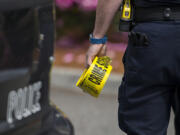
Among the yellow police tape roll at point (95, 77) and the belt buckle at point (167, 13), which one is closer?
the belt buckle at point (167, 13)

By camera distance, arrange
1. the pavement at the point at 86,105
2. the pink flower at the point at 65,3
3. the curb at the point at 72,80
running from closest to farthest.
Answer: the pavement at the point at 86,105 → the curb at the point at 72,80 → the pink flower at the point at 65,3

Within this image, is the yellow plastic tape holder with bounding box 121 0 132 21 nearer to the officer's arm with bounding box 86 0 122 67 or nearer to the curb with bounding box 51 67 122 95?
the officer's arm with bounding box 86 0 122 67

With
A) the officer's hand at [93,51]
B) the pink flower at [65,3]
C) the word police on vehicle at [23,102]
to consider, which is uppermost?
the officer's hand at [93,51]

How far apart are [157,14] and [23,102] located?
3.09ft

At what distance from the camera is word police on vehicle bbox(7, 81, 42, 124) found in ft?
7.32

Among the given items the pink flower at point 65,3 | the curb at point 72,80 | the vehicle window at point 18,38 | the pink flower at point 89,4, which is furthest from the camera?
the pink flower at point 65,3

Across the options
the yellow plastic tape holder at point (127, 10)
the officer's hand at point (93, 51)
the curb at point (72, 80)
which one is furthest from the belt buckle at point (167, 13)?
the curb at point (72, 80)

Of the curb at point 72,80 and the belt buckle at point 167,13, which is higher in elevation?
the belt buckle at point 167,13

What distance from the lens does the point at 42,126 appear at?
2516mm

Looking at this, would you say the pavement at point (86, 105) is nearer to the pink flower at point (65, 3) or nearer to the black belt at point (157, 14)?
the pink flower at point (65, 3)

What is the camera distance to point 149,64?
1838 mm

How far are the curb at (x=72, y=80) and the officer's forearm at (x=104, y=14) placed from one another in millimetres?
2975

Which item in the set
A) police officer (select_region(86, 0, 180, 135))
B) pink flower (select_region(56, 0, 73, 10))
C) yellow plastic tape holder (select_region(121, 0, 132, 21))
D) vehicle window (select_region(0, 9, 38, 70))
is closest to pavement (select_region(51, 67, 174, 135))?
pink flower (select_region(56, 0, 73, 10))

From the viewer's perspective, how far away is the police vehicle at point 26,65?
2.18 meters
